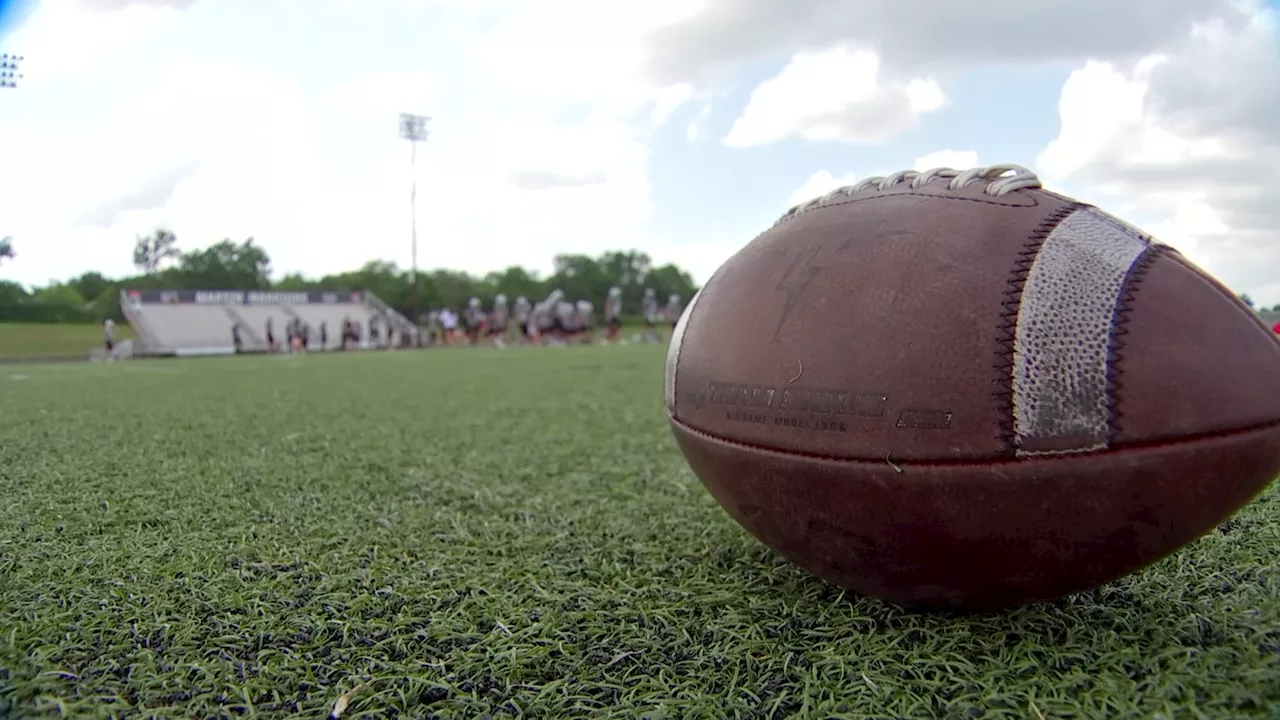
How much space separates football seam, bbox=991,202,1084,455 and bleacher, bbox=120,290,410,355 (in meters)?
27.1

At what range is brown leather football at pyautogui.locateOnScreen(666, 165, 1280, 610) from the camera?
1216 millimetres

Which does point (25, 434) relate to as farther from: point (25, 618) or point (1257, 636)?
point (1257, 636)

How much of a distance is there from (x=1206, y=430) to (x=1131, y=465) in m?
0.12

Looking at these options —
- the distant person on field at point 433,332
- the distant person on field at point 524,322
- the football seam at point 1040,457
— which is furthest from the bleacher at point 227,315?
the football seam at point 1040,457

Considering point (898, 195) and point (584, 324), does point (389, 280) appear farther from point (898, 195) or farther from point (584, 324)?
point (898, 195)

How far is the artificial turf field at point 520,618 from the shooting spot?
4.06 ft

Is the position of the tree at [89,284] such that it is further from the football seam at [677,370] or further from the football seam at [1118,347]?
the football seam at [1118,347]

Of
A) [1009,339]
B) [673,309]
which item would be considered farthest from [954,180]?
[673,309]

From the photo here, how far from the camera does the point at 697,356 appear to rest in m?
1.68

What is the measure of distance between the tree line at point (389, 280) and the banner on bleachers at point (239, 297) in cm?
382

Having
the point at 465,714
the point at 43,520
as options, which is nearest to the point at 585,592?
the point at 465,714

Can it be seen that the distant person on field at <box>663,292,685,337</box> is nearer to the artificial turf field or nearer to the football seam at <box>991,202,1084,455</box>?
the artificial turf field

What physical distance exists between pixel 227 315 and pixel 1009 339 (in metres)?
33.9

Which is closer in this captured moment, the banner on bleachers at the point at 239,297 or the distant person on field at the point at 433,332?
the banner on bleachers at the point at 239,297
